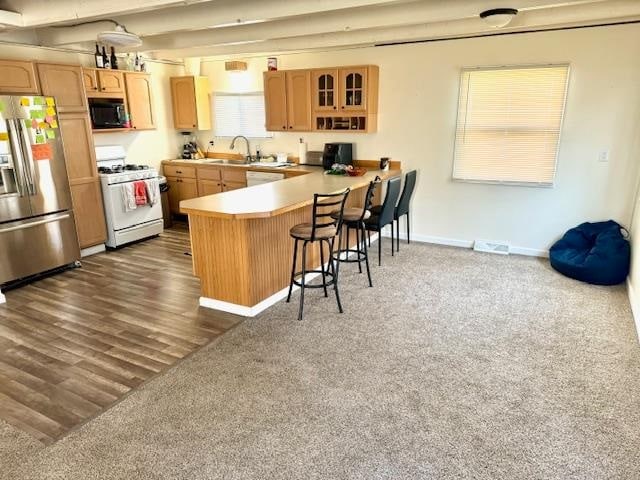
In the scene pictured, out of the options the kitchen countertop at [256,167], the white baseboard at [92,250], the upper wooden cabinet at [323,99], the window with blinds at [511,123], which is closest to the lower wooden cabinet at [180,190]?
the kitchen countertop at [256,167]

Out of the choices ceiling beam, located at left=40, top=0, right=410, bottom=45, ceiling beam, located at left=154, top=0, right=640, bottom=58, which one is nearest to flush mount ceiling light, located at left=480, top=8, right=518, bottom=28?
ceiling beam, located at left=154, top=0, right=640, bottom=58

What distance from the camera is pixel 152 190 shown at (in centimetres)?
560

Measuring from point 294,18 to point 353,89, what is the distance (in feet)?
3.96

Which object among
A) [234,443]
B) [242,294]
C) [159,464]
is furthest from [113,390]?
[242,294]

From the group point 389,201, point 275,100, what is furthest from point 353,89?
point 389,201

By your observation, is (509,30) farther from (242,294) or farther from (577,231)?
(242,294)

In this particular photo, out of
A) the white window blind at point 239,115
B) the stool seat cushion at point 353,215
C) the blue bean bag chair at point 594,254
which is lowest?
the blue bean bag chair at point 594,254

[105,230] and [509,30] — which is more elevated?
[509,30]

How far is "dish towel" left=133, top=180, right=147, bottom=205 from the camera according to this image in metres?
5.39

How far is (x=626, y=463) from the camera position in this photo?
2.03m

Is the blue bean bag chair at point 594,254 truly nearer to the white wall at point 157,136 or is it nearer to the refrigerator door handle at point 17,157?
the refrigerator door handle at point 17,157

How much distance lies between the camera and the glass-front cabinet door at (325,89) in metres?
5.41

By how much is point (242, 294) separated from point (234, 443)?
1474mm

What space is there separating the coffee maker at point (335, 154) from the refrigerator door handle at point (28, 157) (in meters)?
3.17
